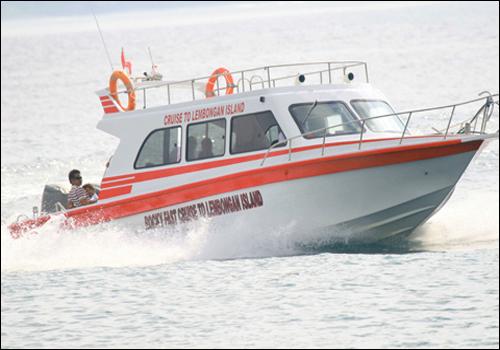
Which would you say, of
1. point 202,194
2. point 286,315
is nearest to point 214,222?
point 202,194

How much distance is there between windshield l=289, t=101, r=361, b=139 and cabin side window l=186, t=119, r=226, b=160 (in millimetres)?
1048

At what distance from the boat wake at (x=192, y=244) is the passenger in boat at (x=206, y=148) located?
0.93m

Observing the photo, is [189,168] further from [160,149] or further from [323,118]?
[323,118]

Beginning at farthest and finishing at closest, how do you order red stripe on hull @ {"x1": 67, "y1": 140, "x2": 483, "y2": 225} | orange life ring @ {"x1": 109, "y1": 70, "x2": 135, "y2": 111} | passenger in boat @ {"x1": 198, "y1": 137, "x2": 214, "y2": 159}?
orange life ring @ {"x1": 109, "y1": 70, "x2": 135, "y2": 111} < passenger in boat @ {"x1": 198, "y1": 137, "x2": 214, "y2": 159} < red stripe on hull @ {"x1": 67, "y1": 140, "x2": 483, "y2": 225}

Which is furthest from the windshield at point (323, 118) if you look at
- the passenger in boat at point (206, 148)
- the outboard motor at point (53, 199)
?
the outboard motor at point (53, 199)

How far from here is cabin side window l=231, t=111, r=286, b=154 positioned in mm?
15289

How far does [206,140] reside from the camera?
15.7 m

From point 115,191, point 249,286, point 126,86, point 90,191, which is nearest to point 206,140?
point 115,191

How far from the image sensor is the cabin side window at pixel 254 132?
15.3m

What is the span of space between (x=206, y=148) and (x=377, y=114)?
8.06 feet

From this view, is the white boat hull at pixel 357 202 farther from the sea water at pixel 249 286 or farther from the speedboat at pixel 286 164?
the sea water at pixel 249 286

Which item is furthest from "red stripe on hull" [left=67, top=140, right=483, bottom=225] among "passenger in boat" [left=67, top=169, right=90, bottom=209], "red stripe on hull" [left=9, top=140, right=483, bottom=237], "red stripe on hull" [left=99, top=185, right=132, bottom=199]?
"passenger in boat" [left=67, top=169, right=90, bottom=209]

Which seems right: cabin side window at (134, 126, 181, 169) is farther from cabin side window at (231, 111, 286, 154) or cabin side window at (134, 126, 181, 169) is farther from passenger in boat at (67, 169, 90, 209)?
passenger in boat at (67, 169, 90, 209)

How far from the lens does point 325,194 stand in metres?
14.8
